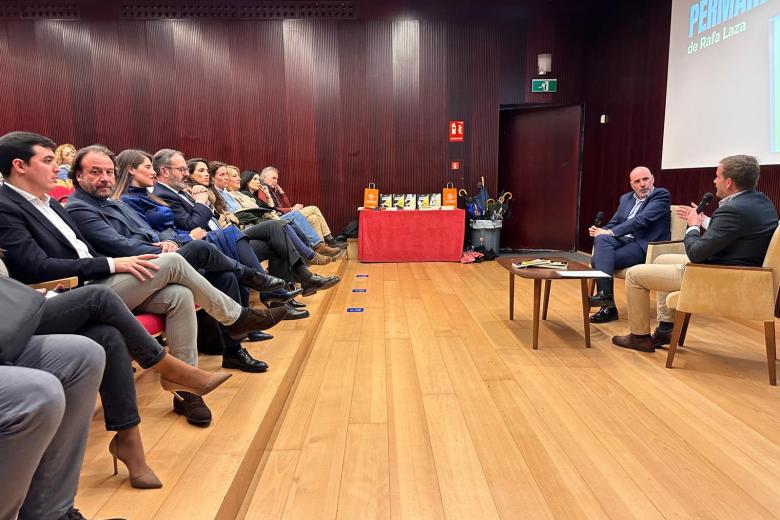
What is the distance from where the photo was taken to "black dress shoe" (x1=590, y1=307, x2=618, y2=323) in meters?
3.53

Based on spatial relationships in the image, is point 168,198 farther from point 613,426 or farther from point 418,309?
point 613,426

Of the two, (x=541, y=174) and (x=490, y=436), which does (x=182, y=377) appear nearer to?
(x=490, y=436)

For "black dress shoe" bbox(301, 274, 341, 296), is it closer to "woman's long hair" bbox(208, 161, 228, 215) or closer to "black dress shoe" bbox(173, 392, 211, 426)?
"woman's long hair" bbox(208, 161, 228, 215)

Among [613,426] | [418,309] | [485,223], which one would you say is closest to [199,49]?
[485,223]

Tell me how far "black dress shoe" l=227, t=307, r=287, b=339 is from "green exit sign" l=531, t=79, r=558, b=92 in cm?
517

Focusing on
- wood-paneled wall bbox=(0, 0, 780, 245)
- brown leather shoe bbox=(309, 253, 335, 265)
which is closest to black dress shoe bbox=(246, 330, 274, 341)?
brown leather shoe bbox=(309, 253, 335, 265)

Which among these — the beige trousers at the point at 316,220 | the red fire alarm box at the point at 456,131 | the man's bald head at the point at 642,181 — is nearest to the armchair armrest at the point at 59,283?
the man's bald head at the point at 642,181

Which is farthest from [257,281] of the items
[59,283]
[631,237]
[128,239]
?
[631,237]

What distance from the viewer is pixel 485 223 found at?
6.21 metres

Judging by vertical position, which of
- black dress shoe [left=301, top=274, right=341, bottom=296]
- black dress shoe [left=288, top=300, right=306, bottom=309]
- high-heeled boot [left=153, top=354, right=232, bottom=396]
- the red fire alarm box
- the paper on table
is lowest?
black dress shoe [left=288, top=300, right=306, bottom=309]

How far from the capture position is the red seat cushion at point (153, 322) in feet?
6.19

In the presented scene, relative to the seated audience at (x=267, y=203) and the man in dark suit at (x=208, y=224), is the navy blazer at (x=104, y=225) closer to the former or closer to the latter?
the man in dark suit at (x=208, y=224)

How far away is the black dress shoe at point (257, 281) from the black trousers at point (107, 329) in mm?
1125

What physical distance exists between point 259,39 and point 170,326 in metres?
5.30
